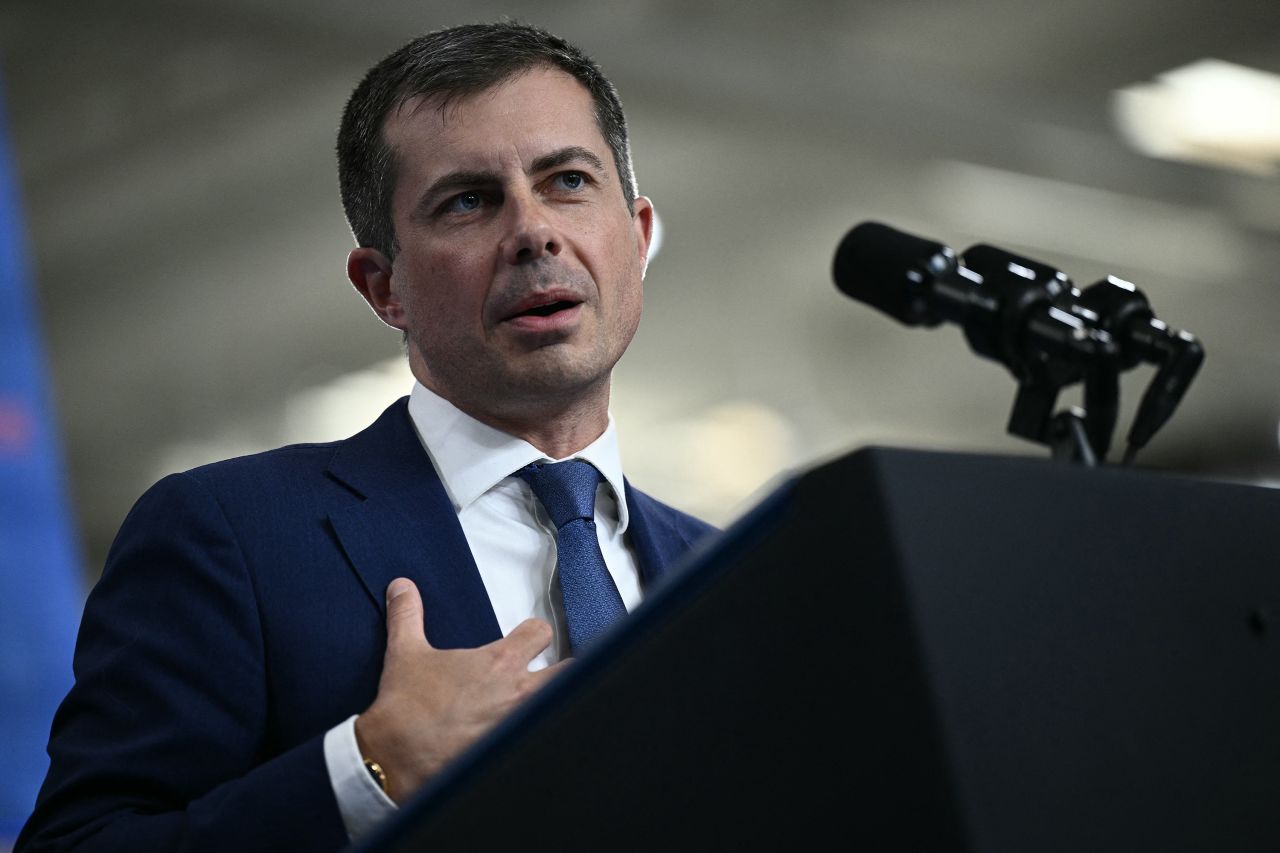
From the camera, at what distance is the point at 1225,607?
715 millimetres

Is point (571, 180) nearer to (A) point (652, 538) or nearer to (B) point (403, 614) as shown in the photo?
(A) point (652, 538)

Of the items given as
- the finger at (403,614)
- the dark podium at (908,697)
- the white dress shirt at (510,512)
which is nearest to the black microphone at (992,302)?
the dark podium at (908,697)

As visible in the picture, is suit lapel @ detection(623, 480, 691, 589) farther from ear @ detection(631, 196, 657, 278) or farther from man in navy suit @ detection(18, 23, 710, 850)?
ear @ detection(631, 196, 657, 278)

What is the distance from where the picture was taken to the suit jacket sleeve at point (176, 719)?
1039 millimetres

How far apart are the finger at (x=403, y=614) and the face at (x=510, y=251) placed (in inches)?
12.8

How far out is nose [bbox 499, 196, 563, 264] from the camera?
4.97ft

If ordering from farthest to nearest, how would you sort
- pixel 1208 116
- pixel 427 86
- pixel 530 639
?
pixel 1208 116 → pixel 427 86 → pixel 530 639

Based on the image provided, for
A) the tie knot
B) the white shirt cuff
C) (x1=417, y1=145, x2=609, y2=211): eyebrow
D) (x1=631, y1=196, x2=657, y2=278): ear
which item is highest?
(x1=417, y1=145, x2=609, y2=211): eyebrow

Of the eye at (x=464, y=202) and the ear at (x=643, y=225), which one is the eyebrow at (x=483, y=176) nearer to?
the eye at (x=464, y=202)

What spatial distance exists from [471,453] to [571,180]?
34 cm

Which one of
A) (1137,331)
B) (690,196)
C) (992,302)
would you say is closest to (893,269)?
(992,302)

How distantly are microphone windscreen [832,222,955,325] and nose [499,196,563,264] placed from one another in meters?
0.56

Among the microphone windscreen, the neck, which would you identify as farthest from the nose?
the microphone windscreen

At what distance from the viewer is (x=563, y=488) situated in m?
1.54
